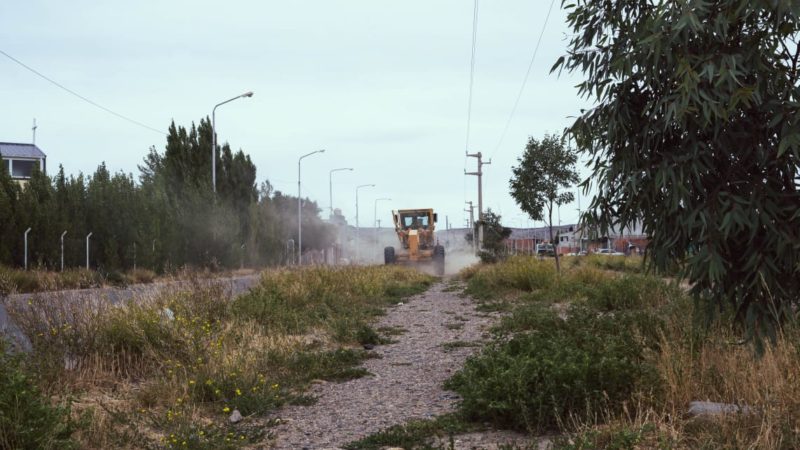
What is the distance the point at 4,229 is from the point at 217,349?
20653 mm

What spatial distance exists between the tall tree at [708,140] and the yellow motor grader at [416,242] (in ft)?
93.3

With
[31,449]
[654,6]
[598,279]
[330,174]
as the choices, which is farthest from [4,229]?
[330,174]

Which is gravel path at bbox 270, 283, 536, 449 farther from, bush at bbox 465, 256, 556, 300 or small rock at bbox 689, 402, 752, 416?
bush at bbox 465, 256, 556, 300

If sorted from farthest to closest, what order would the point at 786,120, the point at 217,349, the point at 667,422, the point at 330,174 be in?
1. the point at 330,174
2. the point at 217,349
3. the point at 667,422
4. the point at 786,120

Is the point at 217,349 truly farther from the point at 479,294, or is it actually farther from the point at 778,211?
the point at 479,294

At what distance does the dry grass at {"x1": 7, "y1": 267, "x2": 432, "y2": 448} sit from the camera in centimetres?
494

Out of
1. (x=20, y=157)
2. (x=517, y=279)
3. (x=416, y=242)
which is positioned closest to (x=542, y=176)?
(x=517, y=279)

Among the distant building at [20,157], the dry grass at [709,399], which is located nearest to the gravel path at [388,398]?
the dry grass at [709,399]

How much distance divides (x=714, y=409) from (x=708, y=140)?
5.22 feet

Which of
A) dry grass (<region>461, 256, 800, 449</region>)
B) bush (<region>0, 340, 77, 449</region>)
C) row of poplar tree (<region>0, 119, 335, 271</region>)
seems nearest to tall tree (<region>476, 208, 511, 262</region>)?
row of poplar tree (<region>0, 119, 335, 271</region>)

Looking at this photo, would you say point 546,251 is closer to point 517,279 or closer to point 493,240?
point 493,240

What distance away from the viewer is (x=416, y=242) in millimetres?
34156

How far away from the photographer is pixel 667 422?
4.36m

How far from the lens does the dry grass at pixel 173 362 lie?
16.2 ft
